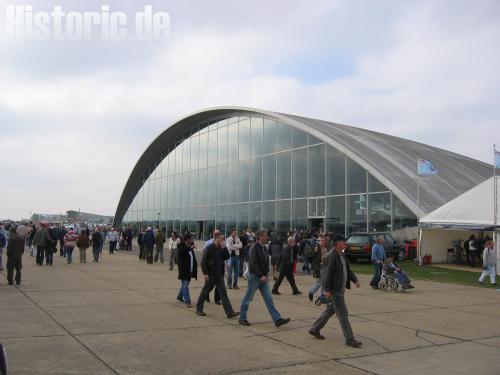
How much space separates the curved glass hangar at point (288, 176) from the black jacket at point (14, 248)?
16.9 metres

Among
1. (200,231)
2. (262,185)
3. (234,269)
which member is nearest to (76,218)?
(200,231)

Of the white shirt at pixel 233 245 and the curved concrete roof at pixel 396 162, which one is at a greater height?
the curved concrete roof at pixel 396 162

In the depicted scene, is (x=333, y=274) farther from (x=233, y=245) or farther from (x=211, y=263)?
(x=233, y=245)

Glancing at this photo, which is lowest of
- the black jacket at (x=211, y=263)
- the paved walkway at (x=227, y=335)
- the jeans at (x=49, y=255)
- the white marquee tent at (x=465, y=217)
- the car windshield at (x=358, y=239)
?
the paved walkway at (x=227, y=335)

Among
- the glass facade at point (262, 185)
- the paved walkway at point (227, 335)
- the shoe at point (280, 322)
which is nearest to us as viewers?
the paved walkway at point (227, 335)

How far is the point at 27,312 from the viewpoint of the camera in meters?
8.73

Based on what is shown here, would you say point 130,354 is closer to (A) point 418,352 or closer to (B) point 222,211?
(A) point 418,352

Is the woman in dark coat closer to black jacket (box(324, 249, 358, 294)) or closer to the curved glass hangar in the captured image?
black jacket (box(324, 249, 358, 294))

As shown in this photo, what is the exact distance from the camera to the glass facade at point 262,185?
26984 millimetres

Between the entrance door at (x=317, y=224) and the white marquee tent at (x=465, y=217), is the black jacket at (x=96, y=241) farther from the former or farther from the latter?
the white marquee tent at (x=465, y=217)

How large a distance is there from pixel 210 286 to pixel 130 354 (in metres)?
3.01

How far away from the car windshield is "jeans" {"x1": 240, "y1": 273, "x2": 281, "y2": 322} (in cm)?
1525

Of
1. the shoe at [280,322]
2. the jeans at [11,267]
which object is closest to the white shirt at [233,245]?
the shoe at [280,322]

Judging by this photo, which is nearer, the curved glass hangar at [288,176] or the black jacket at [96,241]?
the black jacket at [96,241]
